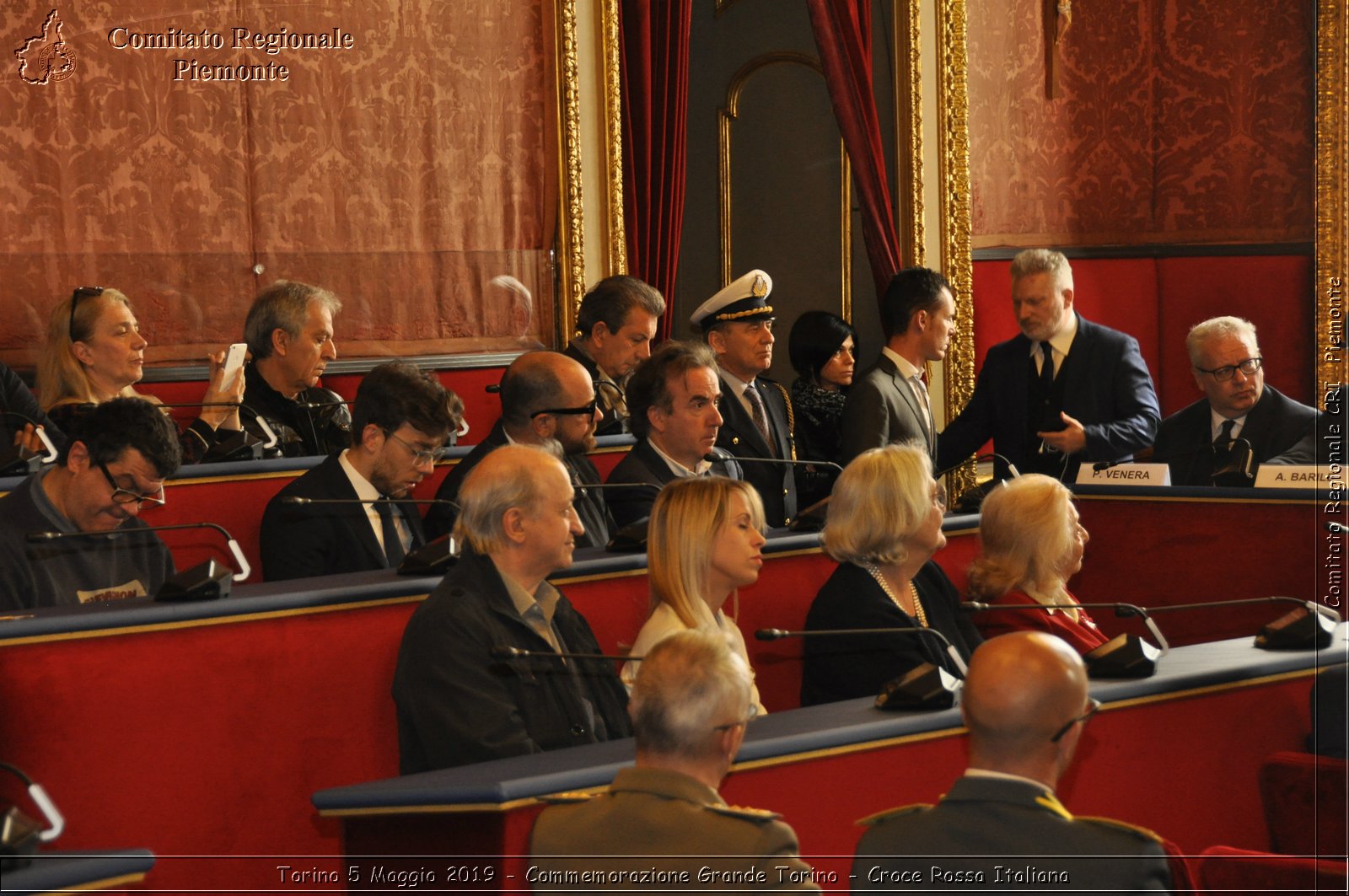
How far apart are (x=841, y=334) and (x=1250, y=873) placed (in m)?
4.12

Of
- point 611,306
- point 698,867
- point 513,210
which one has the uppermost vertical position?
point 513,210

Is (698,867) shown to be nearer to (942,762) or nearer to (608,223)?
(942,762)

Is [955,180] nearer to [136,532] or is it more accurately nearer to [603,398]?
[603,398]

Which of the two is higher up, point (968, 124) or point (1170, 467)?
point (968, 124)

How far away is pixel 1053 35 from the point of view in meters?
7.91

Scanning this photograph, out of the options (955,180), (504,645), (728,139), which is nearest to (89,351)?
(504,645)

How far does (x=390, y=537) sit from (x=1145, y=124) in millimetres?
5770

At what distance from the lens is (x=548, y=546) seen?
290cm

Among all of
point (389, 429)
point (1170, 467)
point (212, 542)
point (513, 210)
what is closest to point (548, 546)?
point (389, 429)

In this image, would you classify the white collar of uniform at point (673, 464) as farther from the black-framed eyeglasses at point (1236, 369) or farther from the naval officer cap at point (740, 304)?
the black-framed eyeglasses at point (1236, 369)

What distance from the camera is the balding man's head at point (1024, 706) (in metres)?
1.93

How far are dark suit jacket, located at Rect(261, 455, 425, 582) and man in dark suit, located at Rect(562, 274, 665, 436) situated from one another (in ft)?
4.61

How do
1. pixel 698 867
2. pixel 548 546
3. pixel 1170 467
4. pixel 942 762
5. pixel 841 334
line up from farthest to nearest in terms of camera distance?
pixel 841 334, pixel 1170 467, pixel 548 546, pixel 942 762, pixel 698 867

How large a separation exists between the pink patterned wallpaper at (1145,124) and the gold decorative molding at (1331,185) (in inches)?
3.0
